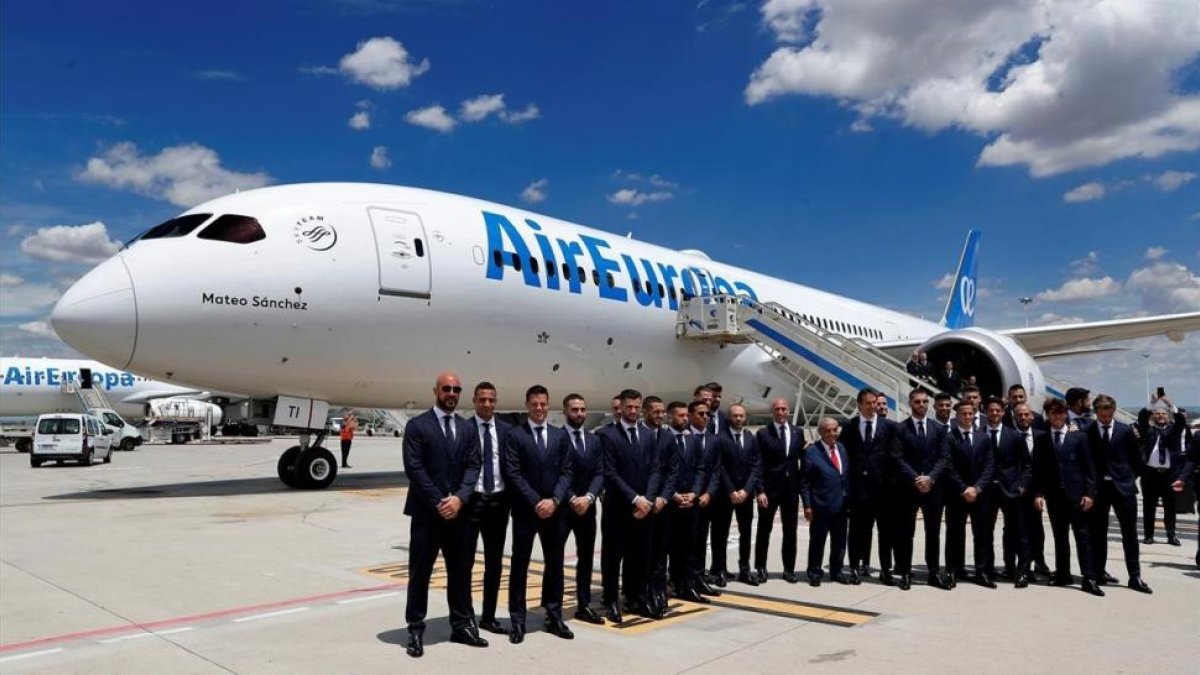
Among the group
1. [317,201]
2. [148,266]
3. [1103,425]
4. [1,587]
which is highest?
[317,201]

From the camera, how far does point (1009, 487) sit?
7824 mm

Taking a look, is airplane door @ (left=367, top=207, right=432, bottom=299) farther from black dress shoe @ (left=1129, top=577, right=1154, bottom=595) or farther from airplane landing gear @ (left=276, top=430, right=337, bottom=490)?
black dress shoe @ (left=1129, top=577, right=1154, bottom=595)

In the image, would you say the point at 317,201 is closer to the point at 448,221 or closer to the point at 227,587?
the point at 448,221

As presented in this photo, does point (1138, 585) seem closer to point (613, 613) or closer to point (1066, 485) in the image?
point (1066, 485)

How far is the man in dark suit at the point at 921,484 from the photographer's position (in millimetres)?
7277

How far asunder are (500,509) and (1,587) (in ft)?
13.5

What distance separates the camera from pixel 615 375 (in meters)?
16.5

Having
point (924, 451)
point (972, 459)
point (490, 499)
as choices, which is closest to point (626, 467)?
point (490, 499)

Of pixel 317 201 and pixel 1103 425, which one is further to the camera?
pixel 317 201

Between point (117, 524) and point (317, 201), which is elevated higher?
point (317, 201)

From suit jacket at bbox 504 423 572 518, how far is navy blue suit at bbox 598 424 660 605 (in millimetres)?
509

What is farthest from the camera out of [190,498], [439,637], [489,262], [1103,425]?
[489,262]

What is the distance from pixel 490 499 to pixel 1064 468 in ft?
17.1

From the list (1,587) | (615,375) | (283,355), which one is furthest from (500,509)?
(615,375)
